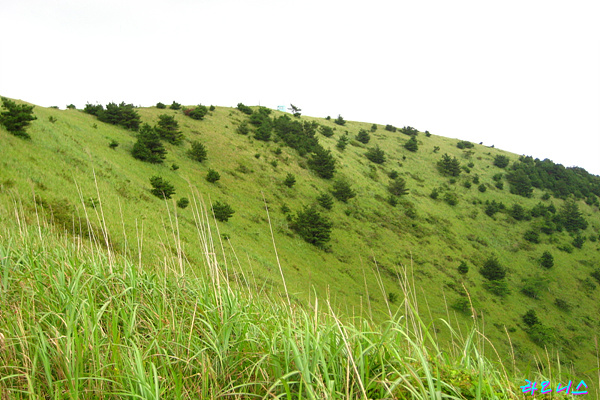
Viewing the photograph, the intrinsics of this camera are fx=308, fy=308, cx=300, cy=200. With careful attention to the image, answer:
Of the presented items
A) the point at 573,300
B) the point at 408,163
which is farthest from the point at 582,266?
the point at 408,163

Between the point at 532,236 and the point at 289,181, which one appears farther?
the point at 532,236

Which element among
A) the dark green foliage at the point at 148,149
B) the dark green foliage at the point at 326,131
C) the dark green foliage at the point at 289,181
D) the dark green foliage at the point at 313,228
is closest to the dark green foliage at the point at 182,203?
the dark green foliage at the point at 148,149

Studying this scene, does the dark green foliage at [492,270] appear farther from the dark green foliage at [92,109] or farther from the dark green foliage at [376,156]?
the dark green foliage at [92,109]

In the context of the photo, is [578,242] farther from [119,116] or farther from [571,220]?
[119,116]

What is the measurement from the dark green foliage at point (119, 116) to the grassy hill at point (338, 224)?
4.65 ft

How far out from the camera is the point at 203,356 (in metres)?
2.26

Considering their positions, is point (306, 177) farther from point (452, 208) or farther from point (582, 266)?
point (582, 266)

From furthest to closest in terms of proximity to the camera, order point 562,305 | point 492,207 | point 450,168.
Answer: point 450,168
point 492,207
point 562,305

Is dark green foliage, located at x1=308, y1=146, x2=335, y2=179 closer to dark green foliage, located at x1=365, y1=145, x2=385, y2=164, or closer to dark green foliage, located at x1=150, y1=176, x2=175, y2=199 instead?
dark green foliage, located at x1=365, y1=145, x2=385, y2=164

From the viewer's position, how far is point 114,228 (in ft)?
40.5

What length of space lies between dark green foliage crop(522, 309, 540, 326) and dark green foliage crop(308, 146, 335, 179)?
2616 cm

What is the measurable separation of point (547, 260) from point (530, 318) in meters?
15.8

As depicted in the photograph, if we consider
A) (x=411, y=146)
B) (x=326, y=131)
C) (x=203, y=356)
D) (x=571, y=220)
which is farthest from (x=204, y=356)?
(x=411, y=146)

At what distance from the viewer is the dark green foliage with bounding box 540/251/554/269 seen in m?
38.0
